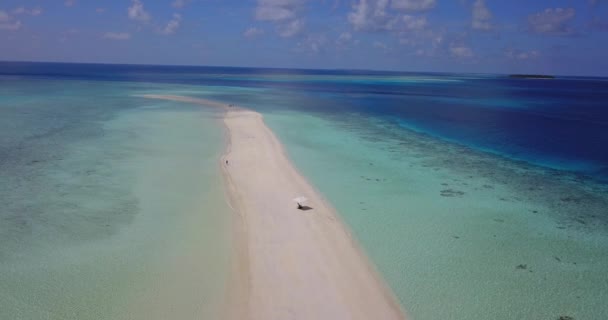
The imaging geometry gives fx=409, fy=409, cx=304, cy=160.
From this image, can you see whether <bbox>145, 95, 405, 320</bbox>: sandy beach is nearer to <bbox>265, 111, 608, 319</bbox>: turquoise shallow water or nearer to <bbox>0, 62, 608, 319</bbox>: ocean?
<bbox>0, 62, 608, 319</bbox>: ocean

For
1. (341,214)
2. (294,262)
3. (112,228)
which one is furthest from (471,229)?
(112,228)

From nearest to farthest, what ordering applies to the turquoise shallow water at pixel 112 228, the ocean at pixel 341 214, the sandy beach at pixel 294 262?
the sandy beach at pixel 294 262 < the turquoise shallow water at pixel 112 228 < the ocean at pixel 341 214

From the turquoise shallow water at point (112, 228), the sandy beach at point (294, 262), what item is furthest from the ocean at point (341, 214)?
the sandy beach at point (294, 262)

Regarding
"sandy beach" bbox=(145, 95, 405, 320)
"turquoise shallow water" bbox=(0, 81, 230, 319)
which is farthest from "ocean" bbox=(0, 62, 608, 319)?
"sandy beach" bbox=(145, 95, 405, 320)

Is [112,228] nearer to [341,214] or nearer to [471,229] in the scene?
[341,214]

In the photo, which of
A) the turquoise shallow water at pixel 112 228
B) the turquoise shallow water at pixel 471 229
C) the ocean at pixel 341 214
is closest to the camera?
the turquoise shallow water at pixel 112 228

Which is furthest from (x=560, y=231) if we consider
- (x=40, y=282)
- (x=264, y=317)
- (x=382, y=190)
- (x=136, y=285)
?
(x=40, y=282)

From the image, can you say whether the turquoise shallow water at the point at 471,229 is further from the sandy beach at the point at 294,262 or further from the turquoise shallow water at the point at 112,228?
the turquoise shallow water at the point at 112,228
